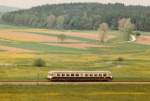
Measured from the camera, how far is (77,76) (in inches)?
2276

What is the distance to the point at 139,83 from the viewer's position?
184 feet

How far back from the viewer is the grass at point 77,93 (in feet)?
155

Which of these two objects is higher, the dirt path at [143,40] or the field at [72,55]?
the field at [72,55]

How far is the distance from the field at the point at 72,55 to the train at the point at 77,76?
2973 millimetres

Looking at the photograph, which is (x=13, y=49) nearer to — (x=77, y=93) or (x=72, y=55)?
(x=72, y=55)

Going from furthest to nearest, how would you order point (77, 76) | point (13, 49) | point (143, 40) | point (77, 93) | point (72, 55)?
1. point (143, 40)
2. point (13, 49)
3. point (72, 55)
4. point (77, 76)
5. point (77, 93)

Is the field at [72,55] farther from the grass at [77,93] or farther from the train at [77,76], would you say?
the grass at [77,93]

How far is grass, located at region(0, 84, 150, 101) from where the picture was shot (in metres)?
47.2

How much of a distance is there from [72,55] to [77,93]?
50.6 meters

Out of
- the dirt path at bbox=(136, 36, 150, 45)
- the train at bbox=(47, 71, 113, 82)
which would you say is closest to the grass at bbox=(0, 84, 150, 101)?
the train at bbox=(47, 71, 113, 82)

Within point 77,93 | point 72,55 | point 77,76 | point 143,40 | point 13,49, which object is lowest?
point 143,40

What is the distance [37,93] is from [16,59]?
127 ft

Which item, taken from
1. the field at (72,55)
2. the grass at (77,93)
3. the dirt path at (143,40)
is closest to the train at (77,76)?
the field at (72,55)

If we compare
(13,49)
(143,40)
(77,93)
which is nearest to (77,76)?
(77,93)
